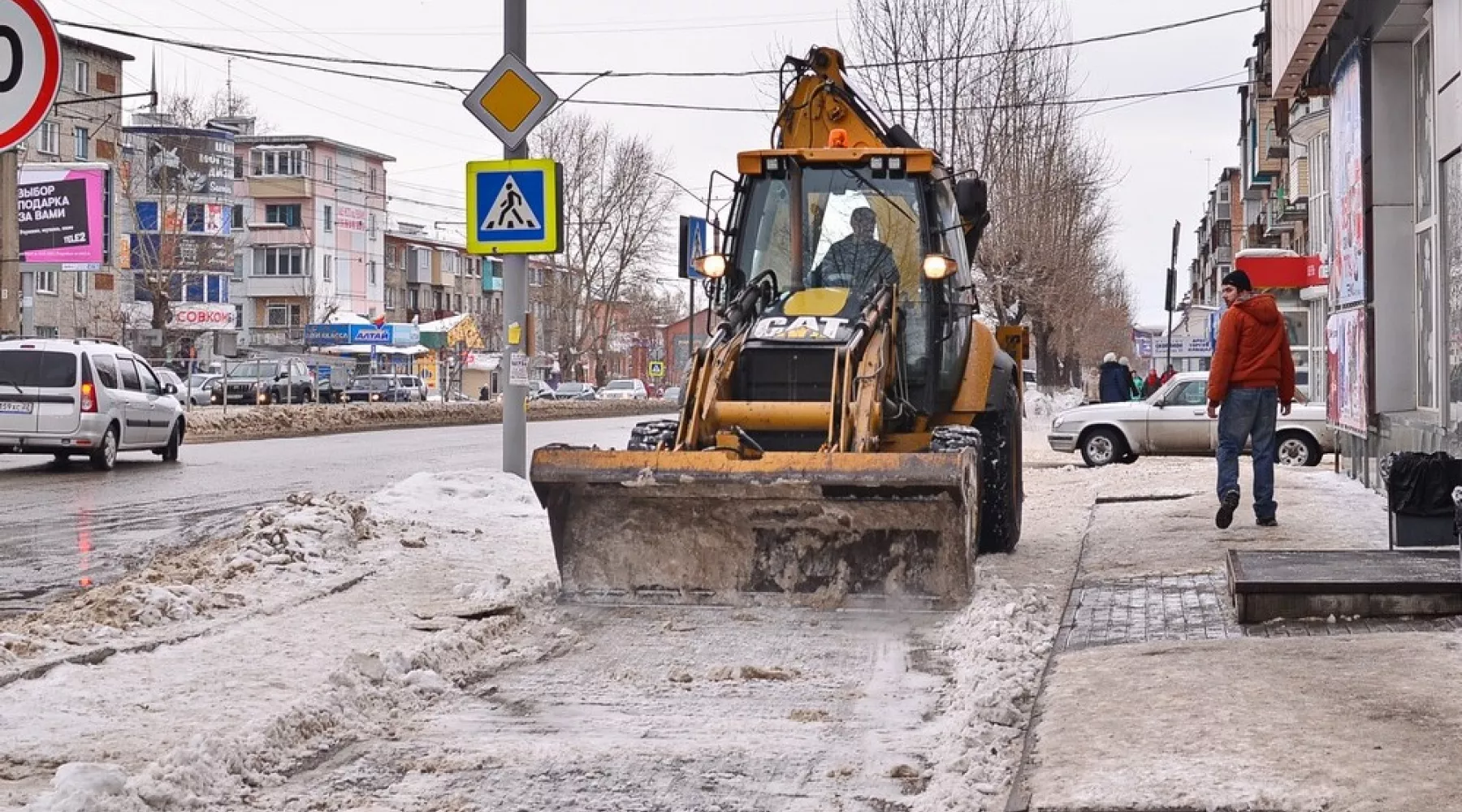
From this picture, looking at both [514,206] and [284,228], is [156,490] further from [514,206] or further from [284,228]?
[284,228]

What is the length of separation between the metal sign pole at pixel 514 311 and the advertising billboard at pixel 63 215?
38721mm

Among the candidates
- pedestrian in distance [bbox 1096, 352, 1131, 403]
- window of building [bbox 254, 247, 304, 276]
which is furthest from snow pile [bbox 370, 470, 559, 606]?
window of building [bbox 254, 247, 304, 276]

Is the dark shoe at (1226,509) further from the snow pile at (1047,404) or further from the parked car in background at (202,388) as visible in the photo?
the parked car in background at (202,388)

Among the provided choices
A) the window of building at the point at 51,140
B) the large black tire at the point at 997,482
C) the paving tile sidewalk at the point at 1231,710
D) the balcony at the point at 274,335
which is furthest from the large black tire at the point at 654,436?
the balcony at the point at 274,335

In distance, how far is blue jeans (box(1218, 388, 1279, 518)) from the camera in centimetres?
1228

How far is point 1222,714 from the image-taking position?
580 cm

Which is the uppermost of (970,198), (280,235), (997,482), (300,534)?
(280,235)

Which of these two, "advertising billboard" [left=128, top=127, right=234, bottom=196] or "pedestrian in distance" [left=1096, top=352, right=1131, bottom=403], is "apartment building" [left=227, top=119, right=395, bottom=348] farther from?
"pedestrian in distance" [left=1096, top=352, right=1131, bottom=403]

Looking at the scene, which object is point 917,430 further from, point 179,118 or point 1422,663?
point 179,118

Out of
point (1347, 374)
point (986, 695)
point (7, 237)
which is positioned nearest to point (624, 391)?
point (7, 237)

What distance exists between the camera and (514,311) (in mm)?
15898

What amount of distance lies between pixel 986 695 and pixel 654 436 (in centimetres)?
425

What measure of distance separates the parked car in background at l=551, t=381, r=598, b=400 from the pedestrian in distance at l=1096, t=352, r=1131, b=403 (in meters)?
45.1

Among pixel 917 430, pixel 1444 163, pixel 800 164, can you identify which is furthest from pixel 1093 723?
pixel 1444 163
